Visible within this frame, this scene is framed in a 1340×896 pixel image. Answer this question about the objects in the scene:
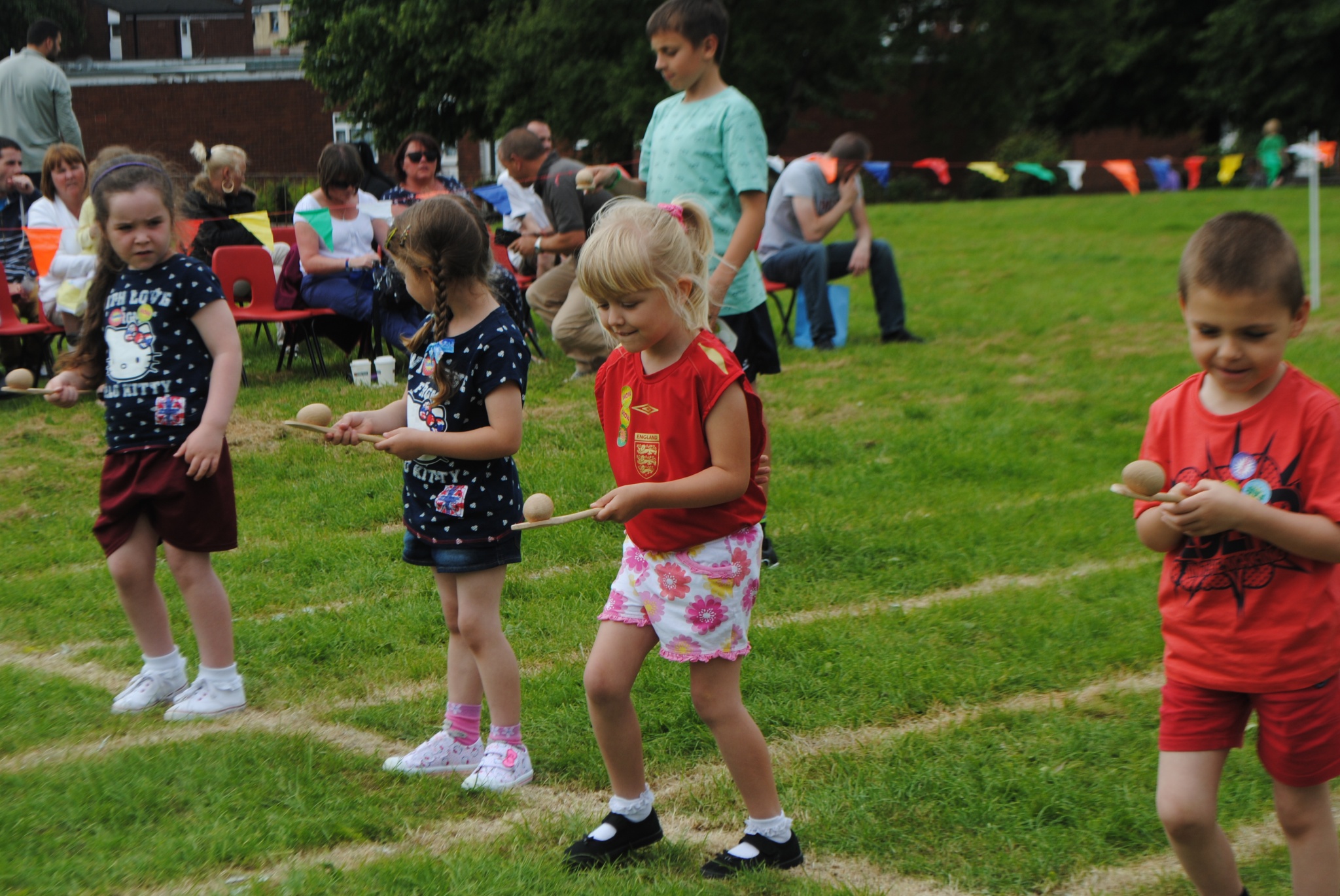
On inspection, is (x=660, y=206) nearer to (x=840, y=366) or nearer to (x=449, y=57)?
(x=840, y=366)

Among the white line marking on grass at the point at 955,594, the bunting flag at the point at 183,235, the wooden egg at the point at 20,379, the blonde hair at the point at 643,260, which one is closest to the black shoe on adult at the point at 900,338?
the white line marking on grass at the point at 955,594

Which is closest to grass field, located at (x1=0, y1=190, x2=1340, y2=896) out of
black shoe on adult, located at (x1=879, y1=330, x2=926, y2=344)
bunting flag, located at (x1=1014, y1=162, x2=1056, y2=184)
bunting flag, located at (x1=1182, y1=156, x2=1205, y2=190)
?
black shoe on adult, located at (x1=879, y1=330, x2=926, y2=344)

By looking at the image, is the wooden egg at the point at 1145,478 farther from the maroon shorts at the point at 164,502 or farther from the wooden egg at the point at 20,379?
the wooden egg at the point at 20,379

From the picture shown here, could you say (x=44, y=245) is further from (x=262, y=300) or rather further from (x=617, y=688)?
(x=617, y=688)

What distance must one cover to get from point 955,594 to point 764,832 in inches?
94.6

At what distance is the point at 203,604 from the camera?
396cm

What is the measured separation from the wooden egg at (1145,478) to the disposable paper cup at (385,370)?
7.24 m

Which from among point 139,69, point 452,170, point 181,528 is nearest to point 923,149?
point 452,170

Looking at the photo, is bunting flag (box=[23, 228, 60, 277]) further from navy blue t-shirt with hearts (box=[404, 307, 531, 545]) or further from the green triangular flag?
navy blue t-shirt with hearts (box=[404, 307, 531, 545])

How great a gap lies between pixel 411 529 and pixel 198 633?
3.52 feet

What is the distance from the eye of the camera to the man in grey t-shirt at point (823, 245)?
10562 millimetres

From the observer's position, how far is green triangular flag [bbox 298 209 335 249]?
9570mm

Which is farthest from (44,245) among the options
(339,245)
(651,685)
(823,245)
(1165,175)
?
(1165,175)

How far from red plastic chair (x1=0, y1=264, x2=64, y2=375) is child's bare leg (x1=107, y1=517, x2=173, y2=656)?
5867mm
